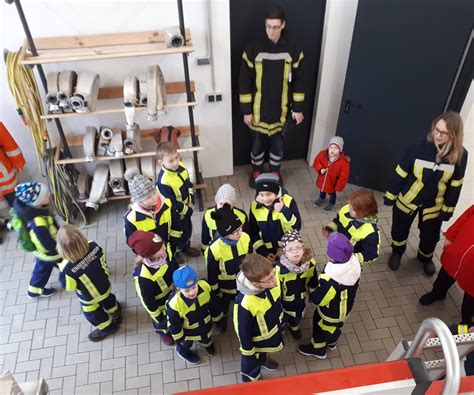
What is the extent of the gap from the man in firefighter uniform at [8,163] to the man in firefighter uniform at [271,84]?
8.01 feet

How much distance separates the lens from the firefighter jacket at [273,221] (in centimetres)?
349

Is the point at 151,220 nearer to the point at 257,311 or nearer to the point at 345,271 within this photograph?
the point at 257,311

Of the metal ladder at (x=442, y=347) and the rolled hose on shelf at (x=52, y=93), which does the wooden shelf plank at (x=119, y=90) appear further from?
the metal ladder at (x=442, y=347)

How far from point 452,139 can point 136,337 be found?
3210mm

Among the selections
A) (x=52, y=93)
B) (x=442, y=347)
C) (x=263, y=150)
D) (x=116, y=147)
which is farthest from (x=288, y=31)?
(x=442, y=347)

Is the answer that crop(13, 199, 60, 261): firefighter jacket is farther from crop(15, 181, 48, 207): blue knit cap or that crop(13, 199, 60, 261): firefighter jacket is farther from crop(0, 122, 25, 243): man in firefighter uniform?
crop(0, 122, 25, 243): man in firefighter uniform

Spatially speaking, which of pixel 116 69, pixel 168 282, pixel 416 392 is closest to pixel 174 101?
pixel 116 69

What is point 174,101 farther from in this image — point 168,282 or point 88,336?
point 88,336

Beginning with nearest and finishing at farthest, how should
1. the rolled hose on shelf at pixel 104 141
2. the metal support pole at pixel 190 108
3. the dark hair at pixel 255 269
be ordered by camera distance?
the dark hair at pixel 255 269 < the metal support pole at pixel 190 108 < the rolled hose on shelf at pixel 104 141

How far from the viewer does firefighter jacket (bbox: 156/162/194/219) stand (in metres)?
3.80

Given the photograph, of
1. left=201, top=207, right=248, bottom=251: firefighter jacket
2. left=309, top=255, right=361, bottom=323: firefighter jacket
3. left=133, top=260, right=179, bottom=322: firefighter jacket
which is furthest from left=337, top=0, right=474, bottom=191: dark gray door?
left=133, top=260, right=179, bottom=322: firefighter jacket

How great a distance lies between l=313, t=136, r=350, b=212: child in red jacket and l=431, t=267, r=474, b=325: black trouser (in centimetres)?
138

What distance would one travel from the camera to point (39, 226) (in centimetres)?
359

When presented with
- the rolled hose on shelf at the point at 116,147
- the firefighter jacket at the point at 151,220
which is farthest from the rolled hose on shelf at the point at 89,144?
the firefighter jacket at the point at 151,220
